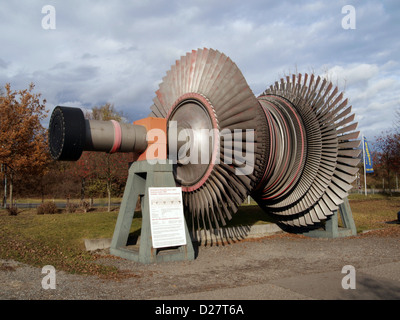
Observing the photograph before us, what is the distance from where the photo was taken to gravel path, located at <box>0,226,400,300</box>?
5.10 metres

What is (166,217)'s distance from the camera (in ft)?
25.2

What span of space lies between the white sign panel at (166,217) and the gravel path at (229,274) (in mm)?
508

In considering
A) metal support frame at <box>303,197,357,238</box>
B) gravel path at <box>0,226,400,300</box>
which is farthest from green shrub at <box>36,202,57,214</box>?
metal support frame at <box>303,197,357,238</box>

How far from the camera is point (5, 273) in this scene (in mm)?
6141

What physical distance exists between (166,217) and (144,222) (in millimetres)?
492

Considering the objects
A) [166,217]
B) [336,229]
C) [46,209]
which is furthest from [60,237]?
[336,229]

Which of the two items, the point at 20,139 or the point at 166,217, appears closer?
the point at 166,217

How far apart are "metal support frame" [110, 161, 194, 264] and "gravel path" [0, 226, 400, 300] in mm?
224

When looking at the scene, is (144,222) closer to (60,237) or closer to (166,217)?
(166,217)

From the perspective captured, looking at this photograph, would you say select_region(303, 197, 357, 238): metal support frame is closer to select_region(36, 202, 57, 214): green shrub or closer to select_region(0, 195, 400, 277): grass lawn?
select_region(0, 195, 400, 277): grass lawn

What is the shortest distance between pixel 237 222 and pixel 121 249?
5365 mm

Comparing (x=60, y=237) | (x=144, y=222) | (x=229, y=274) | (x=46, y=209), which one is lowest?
(x=229, y=274)
